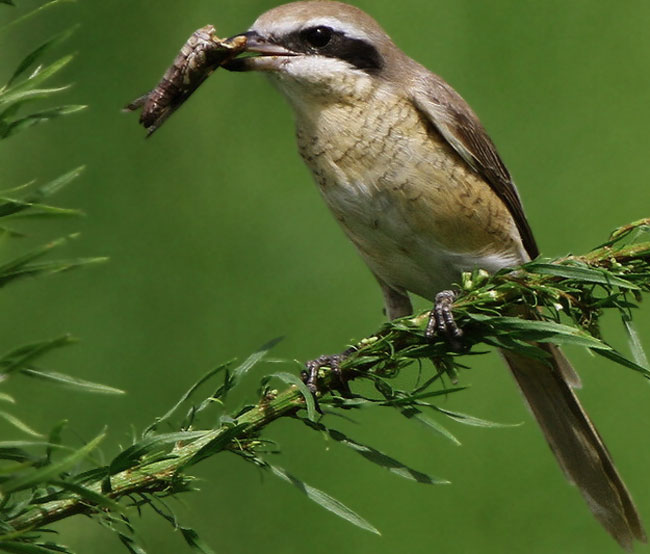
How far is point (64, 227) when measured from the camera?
1.73m

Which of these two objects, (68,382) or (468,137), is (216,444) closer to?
(68,382)

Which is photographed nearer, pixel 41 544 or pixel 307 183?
pixel 41 544

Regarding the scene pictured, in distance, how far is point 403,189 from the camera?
4.43 feet

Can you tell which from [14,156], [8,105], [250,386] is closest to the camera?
[8,105]

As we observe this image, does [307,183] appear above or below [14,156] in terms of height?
below

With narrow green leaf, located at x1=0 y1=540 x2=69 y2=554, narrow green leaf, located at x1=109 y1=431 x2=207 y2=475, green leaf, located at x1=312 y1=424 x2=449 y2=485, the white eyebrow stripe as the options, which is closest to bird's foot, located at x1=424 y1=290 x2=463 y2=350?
green leaf, located at x1=312 y1=424 x2=449 y2=485

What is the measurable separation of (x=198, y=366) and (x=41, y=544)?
43.2 inches

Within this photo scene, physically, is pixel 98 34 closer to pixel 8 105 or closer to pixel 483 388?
pixel 483 388

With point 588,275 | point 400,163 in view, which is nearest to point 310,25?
point 400,163

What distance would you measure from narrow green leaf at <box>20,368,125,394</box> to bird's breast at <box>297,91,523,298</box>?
82 centimetres

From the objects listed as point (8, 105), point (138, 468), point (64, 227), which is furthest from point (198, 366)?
point (8, 105)

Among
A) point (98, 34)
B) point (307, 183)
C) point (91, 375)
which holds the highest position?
point (98, 34)

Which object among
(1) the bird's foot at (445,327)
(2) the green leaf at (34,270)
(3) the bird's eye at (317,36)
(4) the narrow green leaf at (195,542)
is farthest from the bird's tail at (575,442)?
(2) the green leaf at (34,270)

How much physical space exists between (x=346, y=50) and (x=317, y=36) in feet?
0.15
